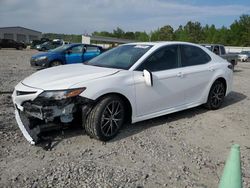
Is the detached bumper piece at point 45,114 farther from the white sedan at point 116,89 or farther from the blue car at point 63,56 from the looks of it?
the blue car at point 63,56

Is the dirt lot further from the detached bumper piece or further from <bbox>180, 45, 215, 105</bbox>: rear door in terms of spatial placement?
<bbox>180, 45, 215, 105</bbox>: rear door

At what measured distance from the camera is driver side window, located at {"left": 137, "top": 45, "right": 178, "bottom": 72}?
5.16 meters

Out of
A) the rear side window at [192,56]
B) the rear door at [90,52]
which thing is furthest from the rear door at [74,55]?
the rear side window at [192,56]

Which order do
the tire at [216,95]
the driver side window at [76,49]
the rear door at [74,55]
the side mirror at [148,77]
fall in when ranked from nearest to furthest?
1. the side mirror at [148,77]
2. the tire at [216,95]
3. the rear door at [74,55]
4. the driver side window at [76,49]

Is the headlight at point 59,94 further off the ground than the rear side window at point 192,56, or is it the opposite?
the rear side window at point 192,56

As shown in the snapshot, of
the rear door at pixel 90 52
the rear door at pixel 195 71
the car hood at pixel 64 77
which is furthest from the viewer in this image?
the rear door at pixel 90 52

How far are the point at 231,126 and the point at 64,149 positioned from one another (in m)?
3.30

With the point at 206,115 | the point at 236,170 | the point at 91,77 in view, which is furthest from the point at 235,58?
the point at 236,170

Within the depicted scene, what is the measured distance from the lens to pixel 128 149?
171 inches

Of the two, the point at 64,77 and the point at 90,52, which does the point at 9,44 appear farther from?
the point at 64,77

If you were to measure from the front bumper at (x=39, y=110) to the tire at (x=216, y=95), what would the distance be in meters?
3.32

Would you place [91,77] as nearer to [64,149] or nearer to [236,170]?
[64,149]

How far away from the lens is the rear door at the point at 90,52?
14280 millimetres

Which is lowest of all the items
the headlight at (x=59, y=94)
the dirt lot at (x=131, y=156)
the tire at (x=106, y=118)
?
the dirt lot at (x=131, y=156)
